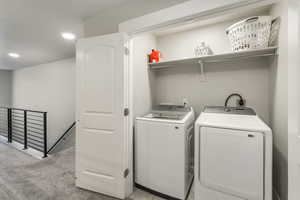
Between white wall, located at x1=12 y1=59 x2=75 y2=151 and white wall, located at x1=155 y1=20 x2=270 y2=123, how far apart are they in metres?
2.84

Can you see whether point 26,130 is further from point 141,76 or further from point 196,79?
point 196,79

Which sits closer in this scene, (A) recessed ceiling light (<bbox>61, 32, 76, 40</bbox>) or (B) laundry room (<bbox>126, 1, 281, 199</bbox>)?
(B) laundry room (<bbox>126, 1, 281, 199</bbox>)

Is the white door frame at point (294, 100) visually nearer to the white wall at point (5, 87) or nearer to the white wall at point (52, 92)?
the white wall at point (52, 92)

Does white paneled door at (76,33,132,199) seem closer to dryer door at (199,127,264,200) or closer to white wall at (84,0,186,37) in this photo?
white wall at (84,0,186,37)

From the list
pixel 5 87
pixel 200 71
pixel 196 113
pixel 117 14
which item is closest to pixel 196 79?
pixel 200 71

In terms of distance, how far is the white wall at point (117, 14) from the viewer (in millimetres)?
1361

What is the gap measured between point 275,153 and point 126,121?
1752 mm

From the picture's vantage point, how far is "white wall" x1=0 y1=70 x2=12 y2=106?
551cm

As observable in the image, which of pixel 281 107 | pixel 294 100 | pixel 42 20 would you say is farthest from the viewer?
pixel 42 20

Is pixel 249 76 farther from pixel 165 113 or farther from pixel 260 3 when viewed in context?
pixel 165 113

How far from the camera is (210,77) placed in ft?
7.06

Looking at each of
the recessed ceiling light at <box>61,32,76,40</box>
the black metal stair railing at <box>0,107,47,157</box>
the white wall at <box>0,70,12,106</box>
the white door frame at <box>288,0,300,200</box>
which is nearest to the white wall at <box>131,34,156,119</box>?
the recessed ceiling light at <box>61,32,76,40</box>

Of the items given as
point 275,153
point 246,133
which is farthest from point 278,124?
point 246,133

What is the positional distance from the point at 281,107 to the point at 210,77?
0.99 meters
